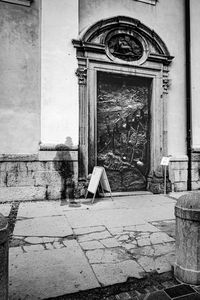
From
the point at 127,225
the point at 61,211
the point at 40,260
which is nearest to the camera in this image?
the point at 40,260

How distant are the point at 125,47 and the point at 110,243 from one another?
5.70 m

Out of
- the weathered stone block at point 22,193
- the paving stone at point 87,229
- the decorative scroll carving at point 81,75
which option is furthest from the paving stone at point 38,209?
the decorative scroll carving at point 81,75

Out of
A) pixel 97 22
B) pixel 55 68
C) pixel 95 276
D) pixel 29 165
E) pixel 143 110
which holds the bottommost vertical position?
pixel 95 276

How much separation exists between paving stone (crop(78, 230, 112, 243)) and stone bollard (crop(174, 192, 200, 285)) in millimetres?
1341

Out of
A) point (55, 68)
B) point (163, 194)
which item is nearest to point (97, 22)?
point (55, 68)

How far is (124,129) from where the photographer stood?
23.0ft

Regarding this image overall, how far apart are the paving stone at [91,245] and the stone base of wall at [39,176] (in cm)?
285

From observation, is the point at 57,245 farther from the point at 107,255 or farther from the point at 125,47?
the point at 125,47

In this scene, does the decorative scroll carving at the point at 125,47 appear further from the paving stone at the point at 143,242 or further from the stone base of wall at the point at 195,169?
the paving stone at the point at 143,242

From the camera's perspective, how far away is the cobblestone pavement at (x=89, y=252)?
7.42ft

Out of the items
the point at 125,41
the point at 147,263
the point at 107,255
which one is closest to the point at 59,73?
the point at 125,41

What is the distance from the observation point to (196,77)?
7.45 m

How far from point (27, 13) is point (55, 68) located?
65.1 inches

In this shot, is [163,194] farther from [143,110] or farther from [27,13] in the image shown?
[27,13]
